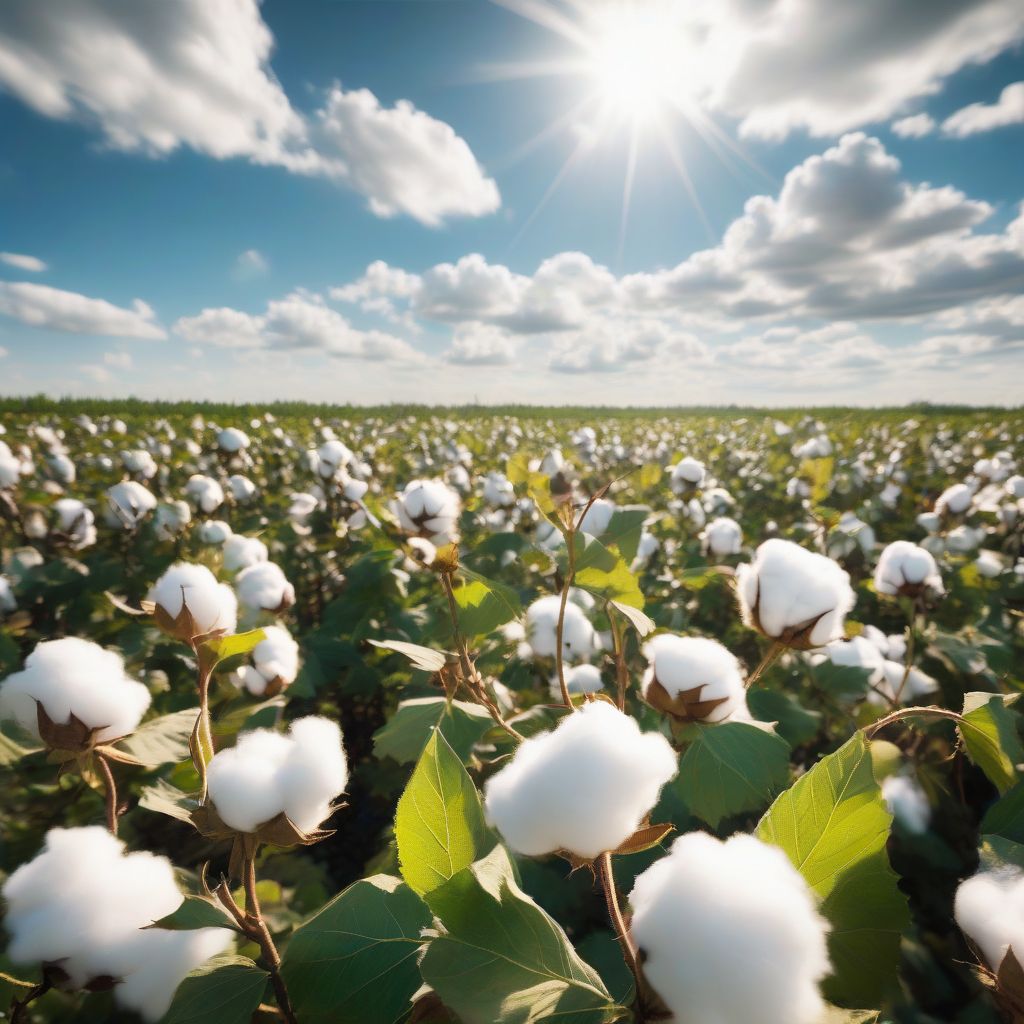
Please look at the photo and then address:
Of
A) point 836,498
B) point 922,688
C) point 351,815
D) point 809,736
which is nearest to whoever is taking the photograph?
point 809,736

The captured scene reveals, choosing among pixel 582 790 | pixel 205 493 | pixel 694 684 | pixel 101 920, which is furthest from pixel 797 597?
pixel 205 493

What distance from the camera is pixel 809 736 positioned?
139 centimetres

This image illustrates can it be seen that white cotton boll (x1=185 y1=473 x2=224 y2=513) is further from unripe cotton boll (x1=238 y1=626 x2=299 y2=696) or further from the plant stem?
the plant stem

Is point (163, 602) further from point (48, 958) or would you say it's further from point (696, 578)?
point (696, 578)

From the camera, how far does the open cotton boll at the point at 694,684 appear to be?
0.68 meters

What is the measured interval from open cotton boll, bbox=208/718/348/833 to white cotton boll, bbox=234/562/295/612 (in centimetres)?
96

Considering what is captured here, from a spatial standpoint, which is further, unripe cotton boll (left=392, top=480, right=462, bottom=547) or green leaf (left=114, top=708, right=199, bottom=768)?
unripe cotton boll (left=392, top=480, right=462, bottom=547)

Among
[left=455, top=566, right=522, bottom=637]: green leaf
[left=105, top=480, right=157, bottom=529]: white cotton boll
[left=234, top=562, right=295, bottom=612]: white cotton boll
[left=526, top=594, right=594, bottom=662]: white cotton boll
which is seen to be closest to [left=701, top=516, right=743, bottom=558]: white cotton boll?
[left=526, top=594, right=594, bottom=662]: white cotton boll

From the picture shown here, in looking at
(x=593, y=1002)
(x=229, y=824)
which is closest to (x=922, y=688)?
(x=593, y=1002)

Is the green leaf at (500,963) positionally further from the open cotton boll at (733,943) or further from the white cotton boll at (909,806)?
the white cotton boll at (909,806)

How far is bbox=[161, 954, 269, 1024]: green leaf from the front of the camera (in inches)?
21.6

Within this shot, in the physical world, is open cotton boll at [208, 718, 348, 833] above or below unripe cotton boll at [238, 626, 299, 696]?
above

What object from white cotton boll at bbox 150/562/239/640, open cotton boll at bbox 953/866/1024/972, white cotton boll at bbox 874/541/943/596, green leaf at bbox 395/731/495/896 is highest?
white cotton boll at bbox 150/562/239/640

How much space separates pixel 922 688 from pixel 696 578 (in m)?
1.14
